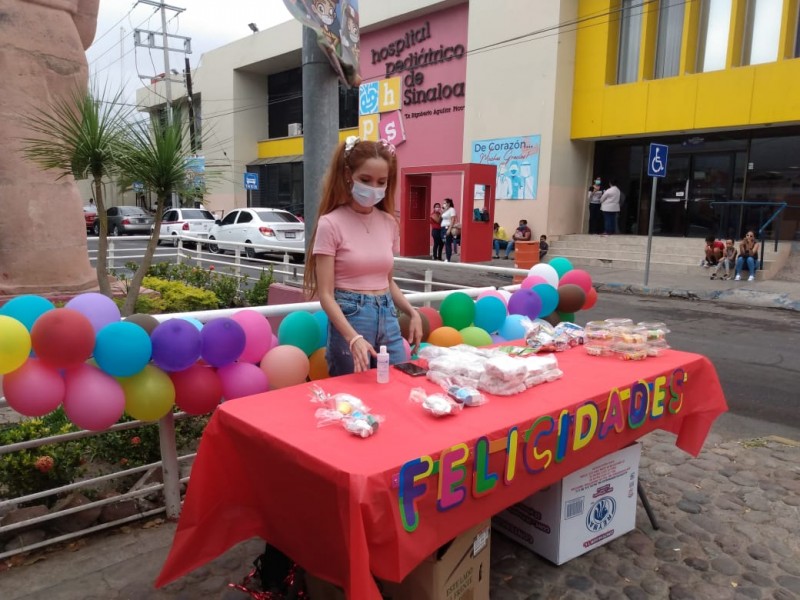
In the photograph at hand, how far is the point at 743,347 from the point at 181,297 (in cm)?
720

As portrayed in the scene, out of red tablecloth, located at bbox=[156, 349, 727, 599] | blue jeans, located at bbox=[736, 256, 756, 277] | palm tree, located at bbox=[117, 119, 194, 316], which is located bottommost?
blue jeans, located at bbox=[736, 256, 756, 277]

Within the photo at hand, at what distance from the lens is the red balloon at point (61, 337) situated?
2326 millimetres

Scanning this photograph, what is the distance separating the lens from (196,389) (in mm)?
2736

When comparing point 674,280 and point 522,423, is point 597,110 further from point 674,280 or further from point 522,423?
point 522,423

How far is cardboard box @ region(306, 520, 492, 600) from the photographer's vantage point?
2.14 meters

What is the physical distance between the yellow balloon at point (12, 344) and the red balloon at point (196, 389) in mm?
618

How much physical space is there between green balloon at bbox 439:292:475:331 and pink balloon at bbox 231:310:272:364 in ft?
4.14

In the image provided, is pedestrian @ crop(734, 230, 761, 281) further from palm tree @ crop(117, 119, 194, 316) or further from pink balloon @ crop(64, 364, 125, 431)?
pink balloon @ crop(64, 364, 125, 431)

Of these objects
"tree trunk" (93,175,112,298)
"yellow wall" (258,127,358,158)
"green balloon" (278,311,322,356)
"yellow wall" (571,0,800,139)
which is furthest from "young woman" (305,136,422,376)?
"yellow wall" (258,127,358,158)

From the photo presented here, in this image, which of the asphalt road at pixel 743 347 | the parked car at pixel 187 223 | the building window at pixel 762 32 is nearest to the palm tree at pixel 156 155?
the asphalt road at pixel 743 347

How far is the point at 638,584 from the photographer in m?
2.76

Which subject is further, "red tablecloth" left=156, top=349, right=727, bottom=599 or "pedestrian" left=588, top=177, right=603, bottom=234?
"pedestrian" left=588, top=177, right=603, bottom=234

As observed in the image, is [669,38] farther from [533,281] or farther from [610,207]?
[533,281]

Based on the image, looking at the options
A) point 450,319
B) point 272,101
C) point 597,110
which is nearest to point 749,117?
point 597,110
